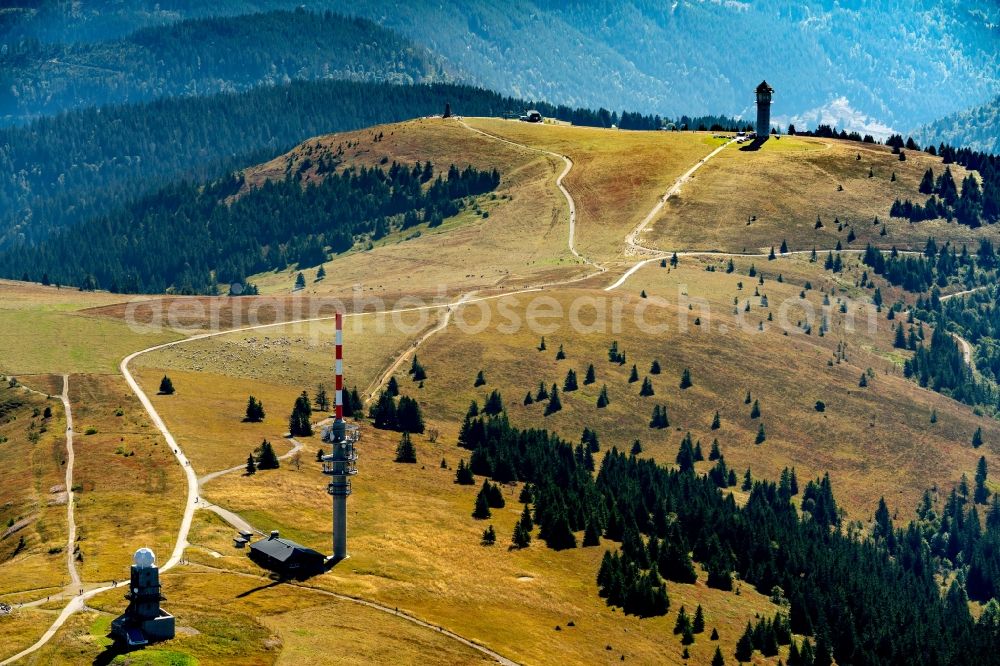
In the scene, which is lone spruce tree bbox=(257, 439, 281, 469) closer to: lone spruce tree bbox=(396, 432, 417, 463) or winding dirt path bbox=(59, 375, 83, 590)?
winding dirt path bbox=(59, 375, 83, 590)

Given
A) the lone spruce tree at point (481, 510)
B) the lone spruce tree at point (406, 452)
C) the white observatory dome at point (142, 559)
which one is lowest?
the lone spruce tree at point (481, 510)

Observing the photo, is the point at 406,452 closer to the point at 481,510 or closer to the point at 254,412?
the point at 254,412

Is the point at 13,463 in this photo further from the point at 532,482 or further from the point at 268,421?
the point at 532,482

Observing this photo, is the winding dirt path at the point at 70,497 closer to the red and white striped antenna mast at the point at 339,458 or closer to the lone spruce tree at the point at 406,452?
the red and white striped antenna mast at the point at 339,458

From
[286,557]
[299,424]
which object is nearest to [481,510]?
[299,424]

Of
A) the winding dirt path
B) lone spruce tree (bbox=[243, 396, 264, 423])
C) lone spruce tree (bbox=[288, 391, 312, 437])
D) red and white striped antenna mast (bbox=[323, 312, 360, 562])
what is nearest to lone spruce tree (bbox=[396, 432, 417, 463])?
lone spruce tree (bbox=[288, 391, 312, 437])

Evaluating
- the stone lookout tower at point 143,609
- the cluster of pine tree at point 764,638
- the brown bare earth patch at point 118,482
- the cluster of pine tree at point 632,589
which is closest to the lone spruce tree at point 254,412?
the brown bare earth patch at point 118,482

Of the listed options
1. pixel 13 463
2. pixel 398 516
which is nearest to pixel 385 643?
pixel 398 516
